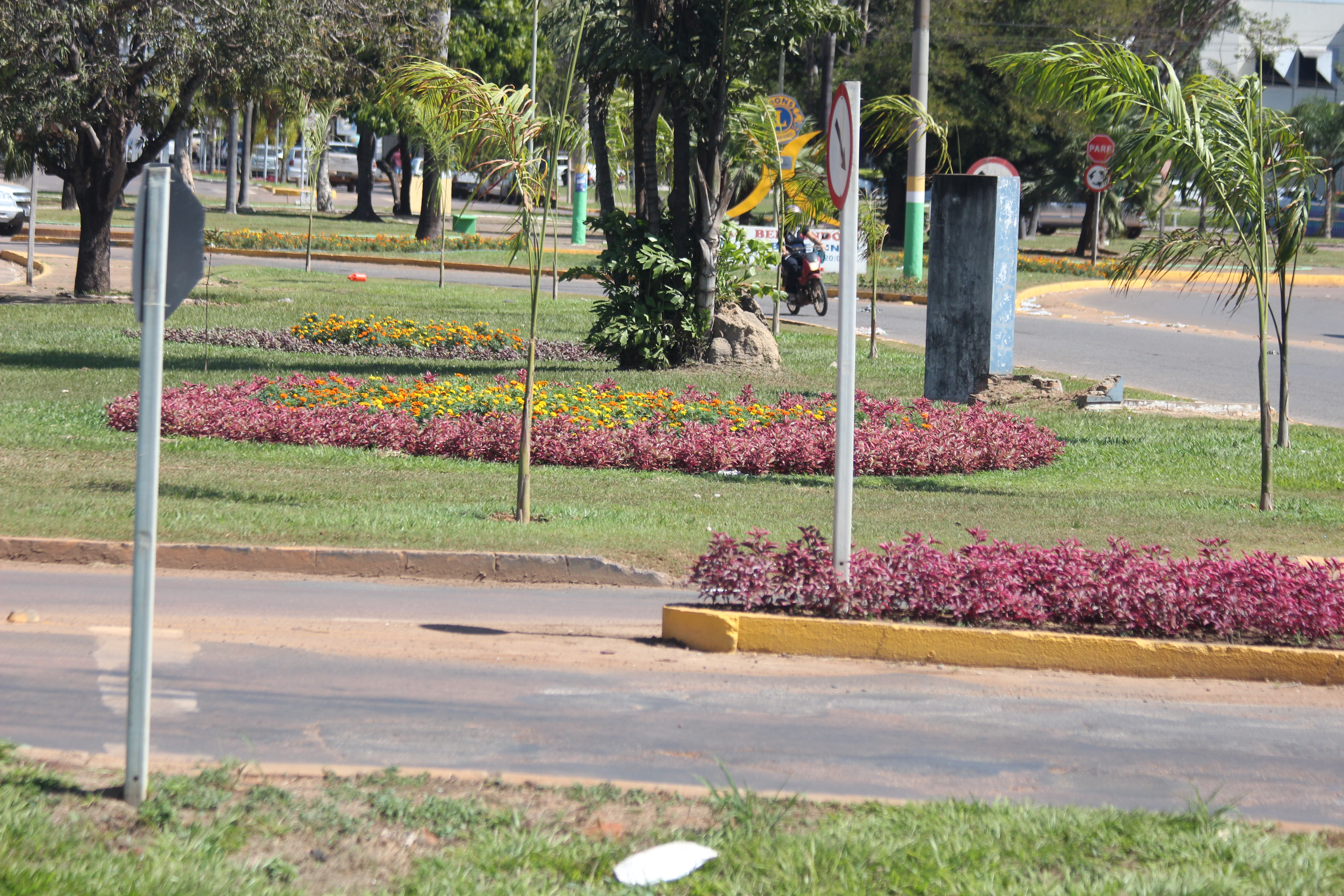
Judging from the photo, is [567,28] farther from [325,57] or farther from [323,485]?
[323,485]

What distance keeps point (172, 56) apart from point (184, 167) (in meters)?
42.6

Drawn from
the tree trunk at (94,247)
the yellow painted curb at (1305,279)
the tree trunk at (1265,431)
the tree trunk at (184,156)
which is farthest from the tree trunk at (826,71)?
the tree trunk at (1265,431)

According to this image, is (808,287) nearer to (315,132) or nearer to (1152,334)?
(1152,334)

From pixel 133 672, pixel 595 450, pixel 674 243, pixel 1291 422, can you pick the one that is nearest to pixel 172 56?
pixel 674 243

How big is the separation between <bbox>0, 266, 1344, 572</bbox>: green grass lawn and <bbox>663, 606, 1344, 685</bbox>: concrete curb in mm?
2080

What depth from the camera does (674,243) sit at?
61.0 feet

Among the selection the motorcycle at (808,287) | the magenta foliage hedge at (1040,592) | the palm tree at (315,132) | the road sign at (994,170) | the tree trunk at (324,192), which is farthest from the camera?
the tree trunk at (324,192)

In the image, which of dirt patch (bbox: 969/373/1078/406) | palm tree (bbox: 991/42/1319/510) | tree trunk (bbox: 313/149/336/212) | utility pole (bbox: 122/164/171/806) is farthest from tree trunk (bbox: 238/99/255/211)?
utility pole (bbox: 122/164/171/806)

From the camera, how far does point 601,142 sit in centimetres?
3103

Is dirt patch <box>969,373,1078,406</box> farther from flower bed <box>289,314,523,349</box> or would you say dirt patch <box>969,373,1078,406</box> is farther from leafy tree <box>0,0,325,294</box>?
leafy tree <box>0,0,325,294</box>

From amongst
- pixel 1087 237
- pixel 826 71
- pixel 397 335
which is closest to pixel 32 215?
pixel 397 335

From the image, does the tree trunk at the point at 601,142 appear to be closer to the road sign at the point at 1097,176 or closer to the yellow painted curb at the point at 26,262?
the road sign at the point at 1097,176

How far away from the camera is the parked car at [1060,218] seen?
59.1 metres

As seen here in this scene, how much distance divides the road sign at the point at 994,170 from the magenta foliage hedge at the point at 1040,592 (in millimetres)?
10244
